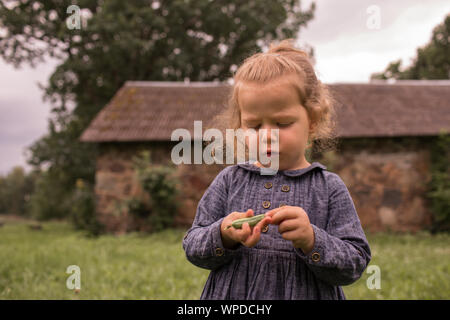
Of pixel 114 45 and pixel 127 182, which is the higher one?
pixel 114 45

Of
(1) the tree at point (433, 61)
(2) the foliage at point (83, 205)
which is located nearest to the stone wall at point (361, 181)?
(2) the foliage at point (83, 205)

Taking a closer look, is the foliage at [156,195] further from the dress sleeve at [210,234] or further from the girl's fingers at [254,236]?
the girl's fingers at [254,236]

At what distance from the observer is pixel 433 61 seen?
1867 centimetres

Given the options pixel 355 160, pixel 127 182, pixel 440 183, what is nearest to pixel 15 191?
pixel 127 182

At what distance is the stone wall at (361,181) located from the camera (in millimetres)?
8000

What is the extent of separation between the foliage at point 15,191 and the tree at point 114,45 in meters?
10.2

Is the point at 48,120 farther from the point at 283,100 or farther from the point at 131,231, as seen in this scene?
→ the point at 283,100

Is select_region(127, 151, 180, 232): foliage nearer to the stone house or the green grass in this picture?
the stone house

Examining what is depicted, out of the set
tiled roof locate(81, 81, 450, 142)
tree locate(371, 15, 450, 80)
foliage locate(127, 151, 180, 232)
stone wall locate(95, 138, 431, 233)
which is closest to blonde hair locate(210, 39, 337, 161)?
tiled roof locate(81, 81, 450, 142)

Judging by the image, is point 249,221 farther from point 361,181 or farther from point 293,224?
point 361,181

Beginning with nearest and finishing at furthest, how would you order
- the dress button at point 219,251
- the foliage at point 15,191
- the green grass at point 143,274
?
the dress button at point 219,251
the green grass at point 143,274
the foliage at point 15,191

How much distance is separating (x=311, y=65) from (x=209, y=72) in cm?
1370

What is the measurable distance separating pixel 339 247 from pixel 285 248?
0.18 metres

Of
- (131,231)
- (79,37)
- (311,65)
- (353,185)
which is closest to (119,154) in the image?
(131,231)
